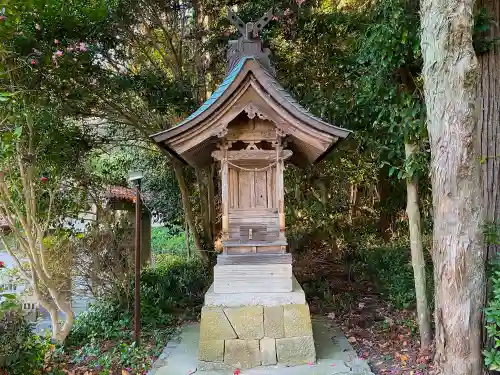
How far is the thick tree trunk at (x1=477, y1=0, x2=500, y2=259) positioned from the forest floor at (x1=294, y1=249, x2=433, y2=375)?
1.91 meters

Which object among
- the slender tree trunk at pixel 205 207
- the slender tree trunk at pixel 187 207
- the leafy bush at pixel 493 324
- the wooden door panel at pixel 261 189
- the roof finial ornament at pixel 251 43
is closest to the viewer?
the leafy bush at pixel 493 324

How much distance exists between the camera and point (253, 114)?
15.4 feet

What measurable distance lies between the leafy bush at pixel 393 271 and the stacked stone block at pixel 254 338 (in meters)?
2.22

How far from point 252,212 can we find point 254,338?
150cm

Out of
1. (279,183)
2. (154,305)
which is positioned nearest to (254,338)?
(279,183)

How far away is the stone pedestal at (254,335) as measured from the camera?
4.61 metres

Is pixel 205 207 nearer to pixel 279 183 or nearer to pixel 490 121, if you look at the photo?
pixel 279 183

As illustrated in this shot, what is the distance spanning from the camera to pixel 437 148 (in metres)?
3.66

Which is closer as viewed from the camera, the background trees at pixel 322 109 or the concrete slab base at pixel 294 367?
the background trees at pixel 322 109

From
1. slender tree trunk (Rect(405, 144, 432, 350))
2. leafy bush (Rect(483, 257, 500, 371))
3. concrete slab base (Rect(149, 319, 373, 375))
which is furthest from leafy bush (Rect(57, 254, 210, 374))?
leafy bush (Rect(483, 257, 500, 371))

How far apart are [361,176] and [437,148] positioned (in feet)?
25.3

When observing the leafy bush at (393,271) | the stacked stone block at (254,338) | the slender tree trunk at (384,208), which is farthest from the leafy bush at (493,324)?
the slender tree trunk at (384,208)

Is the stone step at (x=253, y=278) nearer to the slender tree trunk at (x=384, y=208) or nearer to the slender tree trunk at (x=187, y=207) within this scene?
the slender tree trunk at (x=187, y=207)

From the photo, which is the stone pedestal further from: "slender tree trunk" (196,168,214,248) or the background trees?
"slender tree trunk" (196,168,214,248)
